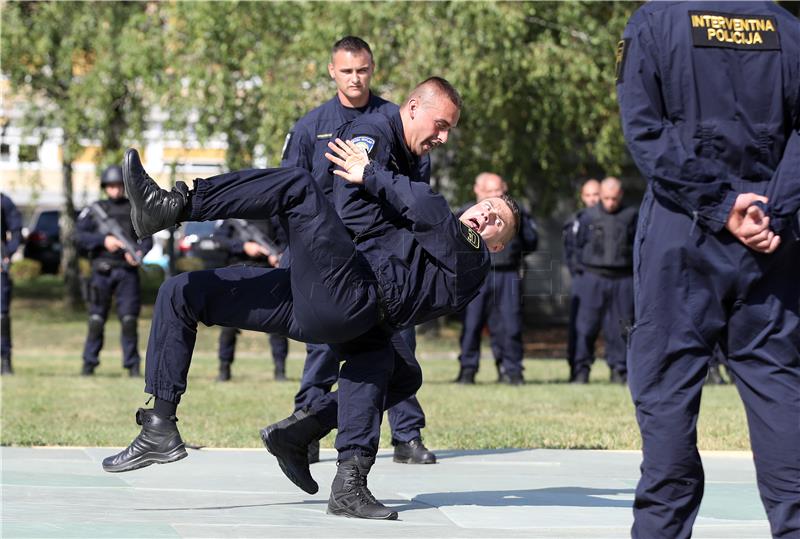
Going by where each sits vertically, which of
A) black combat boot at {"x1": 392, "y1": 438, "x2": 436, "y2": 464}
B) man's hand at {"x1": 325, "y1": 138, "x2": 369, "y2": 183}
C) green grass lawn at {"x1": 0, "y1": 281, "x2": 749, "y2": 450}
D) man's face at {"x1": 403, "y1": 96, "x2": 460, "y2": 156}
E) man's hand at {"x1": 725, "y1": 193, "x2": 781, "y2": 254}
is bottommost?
green grass lawn at {"x1": 0, "y1": 281, "x2": 749, "y2": 450}

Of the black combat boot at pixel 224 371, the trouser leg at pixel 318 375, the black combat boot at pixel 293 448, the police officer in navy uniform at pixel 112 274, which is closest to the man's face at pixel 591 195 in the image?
the black combat boot at pixel 224 371

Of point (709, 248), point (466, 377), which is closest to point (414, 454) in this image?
point (709, 248)

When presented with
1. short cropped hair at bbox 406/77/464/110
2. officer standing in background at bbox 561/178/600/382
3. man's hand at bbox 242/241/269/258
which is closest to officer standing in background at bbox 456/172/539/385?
officer standing in background at bbox 561/178/600/382

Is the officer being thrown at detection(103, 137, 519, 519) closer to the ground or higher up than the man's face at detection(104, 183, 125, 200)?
higher up

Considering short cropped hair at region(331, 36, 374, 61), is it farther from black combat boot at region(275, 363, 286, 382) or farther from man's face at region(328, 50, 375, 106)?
black combat boot at region(275, 363, 286, 382)

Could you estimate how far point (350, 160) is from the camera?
5695 mm

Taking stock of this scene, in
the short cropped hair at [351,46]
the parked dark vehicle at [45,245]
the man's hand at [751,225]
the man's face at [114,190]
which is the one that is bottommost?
the parked dark vehicle at [45,245]

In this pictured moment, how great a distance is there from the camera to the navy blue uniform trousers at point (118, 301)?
16188 millimetres

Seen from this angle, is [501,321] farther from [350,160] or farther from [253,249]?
[350,160]

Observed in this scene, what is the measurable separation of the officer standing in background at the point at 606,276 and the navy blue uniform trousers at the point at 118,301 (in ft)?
17.5

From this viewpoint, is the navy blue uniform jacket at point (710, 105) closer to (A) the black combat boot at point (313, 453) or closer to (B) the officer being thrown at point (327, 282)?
(B) the officer being thrown at point (327, 282)

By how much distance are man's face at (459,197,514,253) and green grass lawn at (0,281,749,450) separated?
313 centimetres

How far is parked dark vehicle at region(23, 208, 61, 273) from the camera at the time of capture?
40219mm

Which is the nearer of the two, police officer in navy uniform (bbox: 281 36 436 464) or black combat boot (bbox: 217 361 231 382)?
police officer in navy uniform (bbox: 281 36 436 464)
